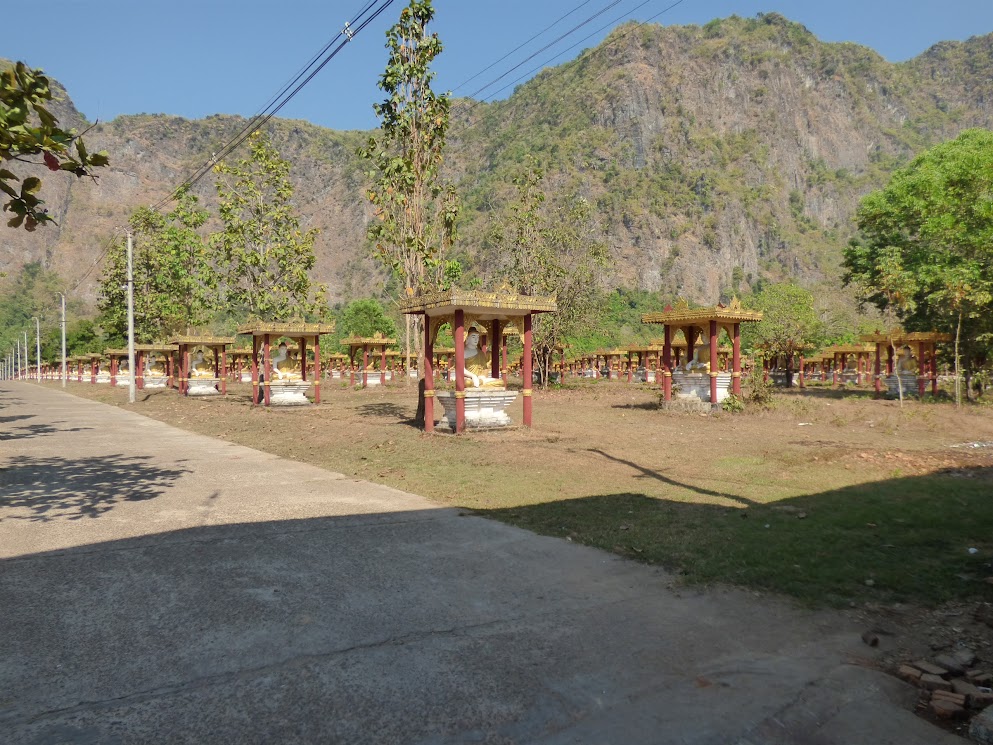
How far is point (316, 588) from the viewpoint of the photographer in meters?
4.48

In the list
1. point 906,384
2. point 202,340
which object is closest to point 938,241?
point 906,384

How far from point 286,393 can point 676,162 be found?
145m

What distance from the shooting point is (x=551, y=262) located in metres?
35.6

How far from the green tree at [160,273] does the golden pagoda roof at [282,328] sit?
12.4 m

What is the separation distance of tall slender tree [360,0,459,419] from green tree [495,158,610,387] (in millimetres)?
17369

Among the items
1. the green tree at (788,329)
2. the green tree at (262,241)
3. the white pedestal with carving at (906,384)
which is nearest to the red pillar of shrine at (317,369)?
the green tree at (262,241)

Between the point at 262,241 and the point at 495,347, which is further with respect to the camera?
the point at 262,241

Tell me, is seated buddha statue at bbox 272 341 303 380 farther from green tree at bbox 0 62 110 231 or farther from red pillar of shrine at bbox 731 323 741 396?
green tree at bbox 0 62 110 231

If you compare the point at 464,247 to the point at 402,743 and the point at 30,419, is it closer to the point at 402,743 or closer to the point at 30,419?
the point at 30,419

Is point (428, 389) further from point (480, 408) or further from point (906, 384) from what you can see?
point (906, 384)

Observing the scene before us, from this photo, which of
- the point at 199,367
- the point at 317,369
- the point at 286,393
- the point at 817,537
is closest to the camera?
the point at 817,537

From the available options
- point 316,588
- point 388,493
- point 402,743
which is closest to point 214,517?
point 388,493

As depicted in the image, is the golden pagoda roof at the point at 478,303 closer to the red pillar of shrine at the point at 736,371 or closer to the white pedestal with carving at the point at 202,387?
the red pillar of shrine at the point at 736,371

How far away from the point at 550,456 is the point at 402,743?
8716mm
